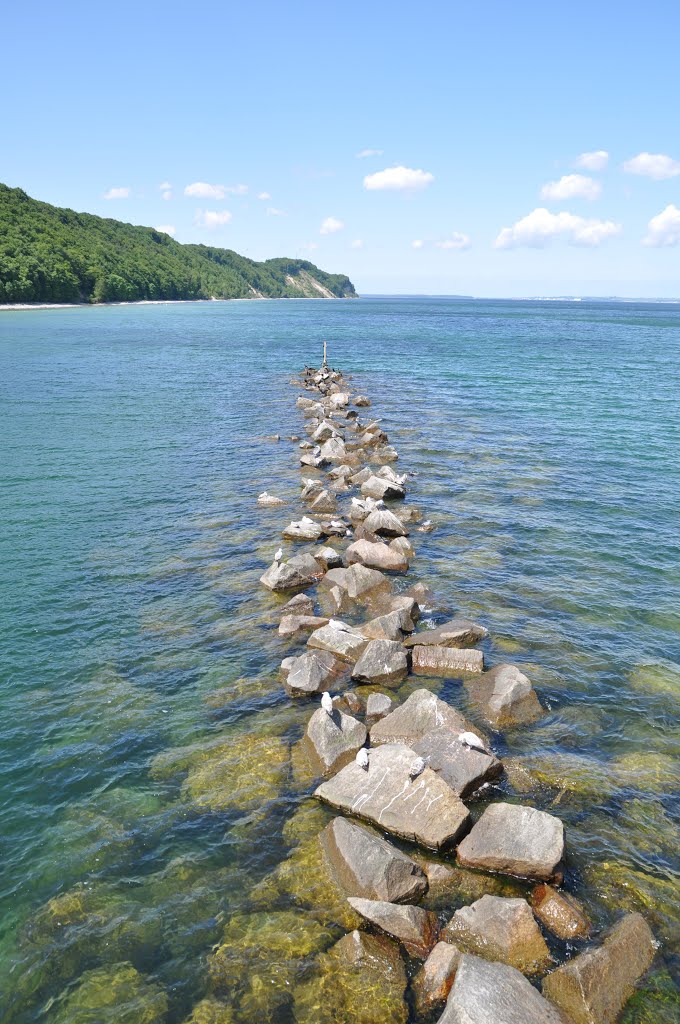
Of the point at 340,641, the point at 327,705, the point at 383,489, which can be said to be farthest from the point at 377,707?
the point at 383,489

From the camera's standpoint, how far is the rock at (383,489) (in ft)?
92.9

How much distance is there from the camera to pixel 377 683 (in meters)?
15.7

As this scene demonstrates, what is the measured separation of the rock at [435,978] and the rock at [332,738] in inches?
173

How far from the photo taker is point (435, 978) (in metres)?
8.54

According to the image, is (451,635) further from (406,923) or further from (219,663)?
(406,923)

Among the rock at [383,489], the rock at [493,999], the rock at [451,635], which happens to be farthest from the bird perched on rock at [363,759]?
the rock at [383,489]

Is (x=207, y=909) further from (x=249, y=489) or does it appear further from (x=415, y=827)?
(x=249, y=489)

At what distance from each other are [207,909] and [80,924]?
1945mm

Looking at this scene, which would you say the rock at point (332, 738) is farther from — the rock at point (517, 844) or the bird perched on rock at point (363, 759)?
the rock at point (517, 844)

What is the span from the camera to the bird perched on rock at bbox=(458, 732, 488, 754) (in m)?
12.2

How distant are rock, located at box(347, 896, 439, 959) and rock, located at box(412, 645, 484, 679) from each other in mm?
7026

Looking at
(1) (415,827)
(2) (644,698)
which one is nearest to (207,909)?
(1) (415,827)

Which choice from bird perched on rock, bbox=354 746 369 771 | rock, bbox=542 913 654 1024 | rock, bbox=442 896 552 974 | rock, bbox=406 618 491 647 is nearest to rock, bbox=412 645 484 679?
rock, bbox=406 618 491 647

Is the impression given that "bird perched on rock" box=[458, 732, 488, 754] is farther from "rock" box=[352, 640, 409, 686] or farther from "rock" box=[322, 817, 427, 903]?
"rock" box=[352, 640, 409, 686]
